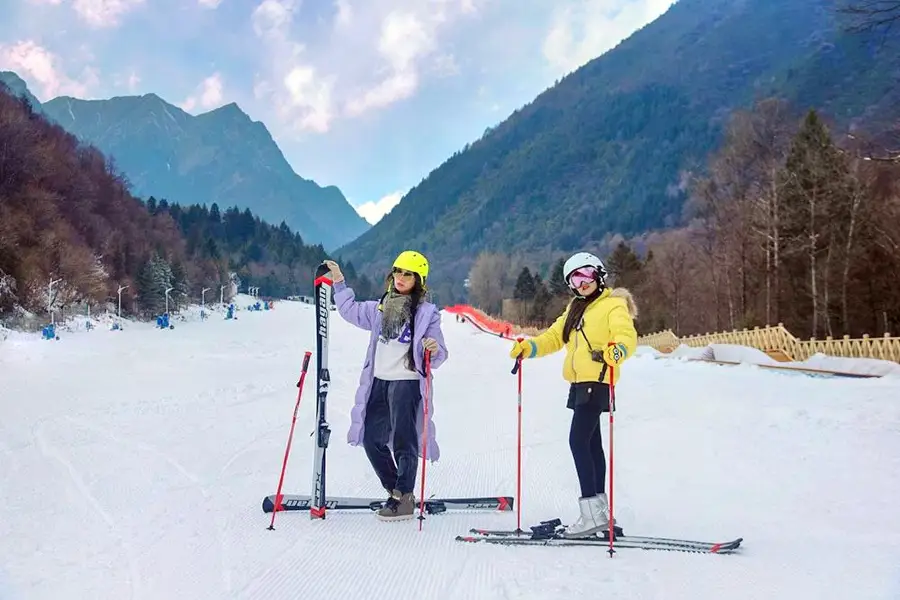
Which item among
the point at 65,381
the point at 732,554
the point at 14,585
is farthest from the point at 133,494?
the point at 65,381

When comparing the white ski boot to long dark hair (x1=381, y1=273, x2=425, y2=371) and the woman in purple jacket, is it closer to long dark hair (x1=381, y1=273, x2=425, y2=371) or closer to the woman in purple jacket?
the woman in purple jacket

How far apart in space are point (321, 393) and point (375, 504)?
→ 38.8 inches

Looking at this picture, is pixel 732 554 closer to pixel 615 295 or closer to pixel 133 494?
pixel 615 295

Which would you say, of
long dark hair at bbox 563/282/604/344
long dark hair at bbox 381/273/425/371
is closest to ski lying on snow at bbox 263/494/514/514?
long dark hair at bbox 381/273/425/371

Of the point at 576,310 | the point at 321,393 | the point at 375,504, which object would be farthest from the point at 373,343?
the point at 576,310

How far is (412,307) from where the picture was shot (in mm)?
4777

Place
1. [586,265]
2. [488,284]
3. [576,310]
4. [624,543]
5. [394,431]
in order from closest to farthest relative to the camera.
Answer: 1. [624,543]
2. [586,265]
3. [576,310]
4. [394,431]
5. [488,284]

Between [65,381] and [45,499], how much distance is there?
382 inches

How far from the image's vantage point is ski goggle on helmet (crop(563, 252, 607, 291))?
433 centimetres

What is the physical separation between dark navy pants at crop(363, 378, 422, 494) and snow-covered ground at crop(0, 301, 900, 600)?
359mm

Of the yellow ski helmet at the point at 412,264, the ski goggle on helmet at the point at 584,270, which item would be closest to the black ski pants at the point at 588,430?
the ski goggle on helmet at the point at 584,270

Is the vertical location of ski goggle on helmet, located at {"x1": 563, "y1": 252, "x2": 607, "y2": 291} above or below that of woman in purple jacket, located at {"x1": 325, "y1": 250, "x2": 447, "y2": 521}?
above

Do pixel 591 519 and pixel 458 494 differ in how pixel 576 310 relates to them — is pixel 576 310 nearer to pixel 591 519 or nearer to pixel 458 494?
pixel 591 519

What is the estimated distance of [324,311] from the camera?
16.6ft
